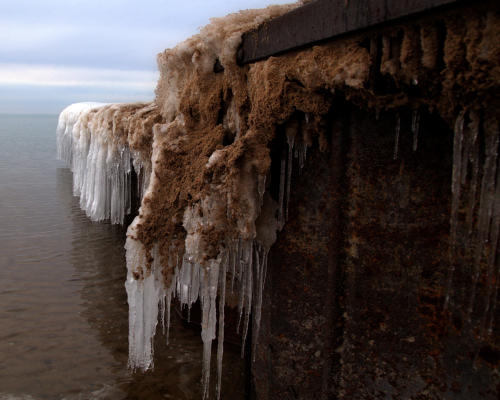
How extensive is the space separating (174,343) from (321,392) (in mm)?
2974

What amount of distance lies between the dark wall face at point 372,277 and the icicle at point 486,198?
0.28 feet

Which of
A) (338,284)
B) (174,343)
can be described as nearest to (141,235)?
(338,284)

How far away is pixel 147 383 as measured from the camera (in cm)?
421

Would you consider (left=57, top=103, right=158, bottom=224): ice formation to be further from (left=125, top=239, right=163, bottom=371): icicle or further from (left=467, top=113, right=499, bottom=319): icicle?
(left=467, top=113, right=499, bottom=319): icicle

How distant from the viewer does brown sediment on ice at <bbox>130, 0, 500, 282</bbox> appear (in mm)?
1587

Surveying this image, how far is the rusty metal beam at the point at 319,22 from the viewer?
5.28ft

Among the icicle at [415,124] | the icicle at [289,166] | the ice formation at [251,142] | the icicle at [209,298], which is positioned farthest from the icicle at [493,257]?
the icicle at [209,298]

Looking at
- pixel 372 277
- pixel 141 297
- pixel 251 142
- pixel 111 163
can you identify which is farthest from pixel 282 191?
pixel 111 163

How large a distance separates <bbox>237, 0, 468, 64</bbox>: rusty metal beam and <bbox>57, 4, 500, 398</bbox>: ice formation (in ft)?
0.21

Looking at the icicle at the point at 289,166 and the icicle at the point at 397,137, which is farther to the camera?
the icicle at the point at 289,166

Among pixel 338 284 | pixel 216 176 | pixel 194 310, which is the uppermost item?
pixel 216 176

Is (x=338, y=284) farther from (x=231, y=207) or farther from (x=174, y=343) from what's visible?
(x=174, y=343)

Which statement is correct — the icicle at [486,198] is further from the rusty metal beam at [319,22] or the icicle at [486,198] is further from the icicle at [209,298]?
the icicle at [209,298]

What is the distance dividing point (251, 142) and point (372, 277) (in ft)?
3.30
